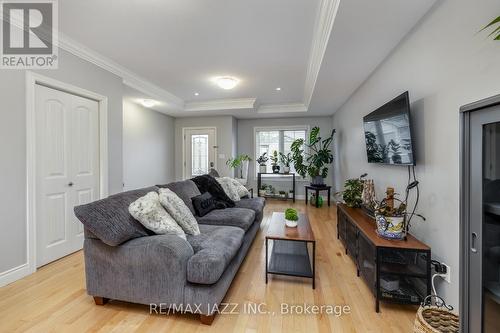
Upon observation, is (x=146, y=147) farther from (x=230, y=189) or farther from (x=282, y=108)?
(x=282, y=108)

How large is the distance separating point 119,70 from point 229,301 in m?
3.61

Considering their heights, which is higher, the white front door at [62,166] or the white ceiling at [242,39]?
the white ceiling at [242,39]

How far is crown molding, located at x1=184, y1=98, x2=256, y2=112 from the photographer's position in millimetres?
5609

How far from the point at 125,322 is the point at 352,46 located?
329 centimetres

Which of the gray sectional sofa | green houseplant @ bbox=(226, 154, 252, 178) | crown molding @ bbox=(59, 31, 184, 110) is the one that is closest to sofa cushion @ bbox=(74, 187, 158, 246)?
the gray sectional sofa

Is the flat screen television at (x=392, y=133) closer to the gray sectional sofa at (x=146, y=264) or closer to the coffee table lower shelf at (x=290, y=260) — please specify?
the coffee table lower shelf at (x=290, y=260)

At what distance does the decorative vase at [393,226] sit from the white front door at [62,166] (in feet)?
11.7

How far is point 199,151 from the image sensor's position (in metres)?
6.77

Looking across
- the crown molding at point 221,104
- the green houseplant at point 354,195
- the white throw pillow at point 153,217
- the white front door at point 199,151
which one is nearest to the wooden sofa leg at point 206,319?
the white throw pillow at point 153,217

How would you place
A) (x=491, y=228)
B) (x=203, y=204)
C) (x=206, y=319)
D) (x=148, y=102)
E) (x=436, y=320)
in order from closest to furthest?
(x=491, y=228)
(x=436, y=320)
(x=206, y=319)
(x=203, y=204)
(x=148, y=102)

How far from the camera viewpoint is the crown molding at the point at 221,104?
18.4 ft

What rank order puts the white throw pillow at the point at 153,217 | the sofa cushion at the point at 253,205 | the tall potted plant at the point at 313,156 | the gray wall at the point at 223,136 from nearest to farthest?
1. the white throw pillow at the point at 153,217
2. the sofa cushion at the point at 253,205
3. the tall potted plant at the point at 313,156
4. the gray wall at the point at 223,136

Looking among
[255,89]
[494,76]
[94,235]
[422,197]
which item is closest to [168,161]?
[255,89]

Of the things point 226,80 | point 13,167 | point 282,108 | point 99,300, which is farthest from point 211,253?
point 282,108
